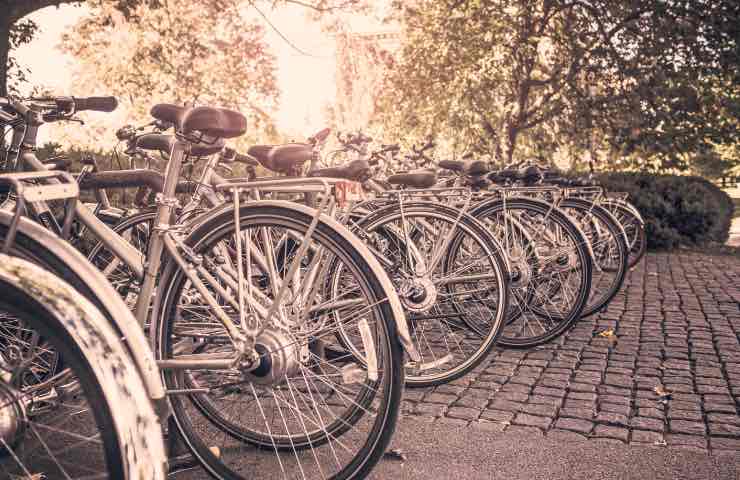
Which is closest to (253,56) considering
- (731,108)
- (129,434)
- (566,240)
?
(731,108)

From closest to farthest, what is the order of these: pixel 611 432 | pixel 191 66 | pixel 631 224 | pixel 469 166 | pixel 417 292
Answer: pixel 611 432, pixel 417 292, pixel 469 166, pixel 631 224, pixel 191 66

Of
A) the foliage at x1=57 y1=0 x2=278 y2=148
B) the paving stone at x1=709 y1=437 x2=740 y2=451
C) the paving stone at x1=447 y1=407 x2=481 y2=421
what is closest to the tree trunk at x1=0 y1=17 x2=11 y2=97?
the paving stone at x1=447 y1=407 x2=481 y2=421

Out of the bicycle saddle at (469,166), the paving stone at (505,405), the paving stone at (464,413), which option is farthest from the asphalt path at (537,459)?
the bicycle saddle at (469,166)

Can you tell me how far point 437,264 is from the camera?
15.0ft

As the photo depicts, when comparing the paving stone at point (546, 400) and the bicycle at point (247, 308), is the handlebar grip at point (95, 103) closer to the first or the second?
the bicycle at point (247, 308)

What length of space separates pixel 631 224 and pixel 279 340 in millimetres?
6661

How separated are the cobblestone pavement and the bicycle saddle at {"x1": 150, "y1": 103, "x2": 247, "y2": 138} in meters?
1.79

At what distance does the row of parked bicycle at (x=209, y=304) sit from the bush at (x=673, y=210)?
28.8 ft

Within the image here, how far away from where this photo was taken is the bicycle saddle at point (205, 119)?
8.83 ft

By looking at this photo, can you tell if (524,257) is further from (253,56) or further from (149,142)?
(253,56)

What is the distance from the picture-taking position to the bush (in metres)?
12.5

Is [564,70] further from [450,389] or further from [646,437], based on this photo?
[646,437]

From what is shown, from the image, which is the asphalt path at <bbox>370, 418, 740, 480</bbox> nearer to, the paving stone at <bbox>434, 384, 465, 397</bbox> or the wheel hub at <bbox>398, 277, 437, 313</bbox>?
the paving stone at <bbox>434, 384, 465, 397</bbox>

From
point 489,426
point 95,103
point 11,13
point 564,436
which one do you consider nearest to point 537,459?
point 564,436
